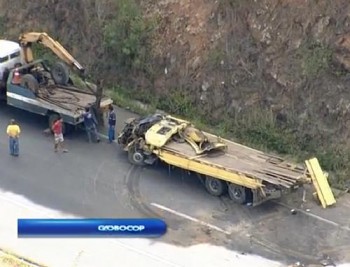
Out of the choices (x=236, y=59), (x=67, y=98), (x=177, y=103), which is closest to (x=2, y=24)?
(x=67, y=98)

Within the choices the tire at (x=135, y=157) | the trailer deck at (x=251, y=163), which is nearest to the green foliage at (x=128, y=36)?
the tire at (x=135, y=157)

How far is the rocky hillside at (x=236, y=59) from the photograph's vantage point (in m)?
28.6

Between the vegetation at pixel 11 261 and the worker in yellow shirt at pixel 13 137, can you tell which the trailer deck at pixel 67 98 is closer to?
the worker in yellow shirt at pixel 13 137

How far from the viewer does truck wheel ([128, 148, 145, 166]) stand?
2789 cm

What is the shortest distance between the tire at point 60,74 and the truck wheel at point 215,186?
6.68 m

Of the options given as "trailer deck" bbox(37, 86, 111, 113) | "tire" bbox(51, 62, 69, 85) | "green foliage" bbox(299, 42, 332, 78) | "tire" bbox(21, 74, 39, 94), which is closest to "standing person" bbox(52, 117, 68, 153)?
"trailer deck" bbox(37, 86, 111, 113)

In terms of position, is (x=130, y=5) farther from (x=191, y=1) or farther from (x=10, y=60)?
(x=10, y=60)

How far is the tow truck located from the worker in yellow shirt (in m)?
1.57

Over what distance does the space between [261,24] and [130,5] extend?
4939 millimetres

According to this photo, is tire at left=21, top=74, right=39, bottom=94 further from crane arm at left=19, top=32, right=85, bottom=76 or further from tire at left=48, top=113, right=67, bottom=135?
crane arm at left=19, top=32, right=85, bottom=76
